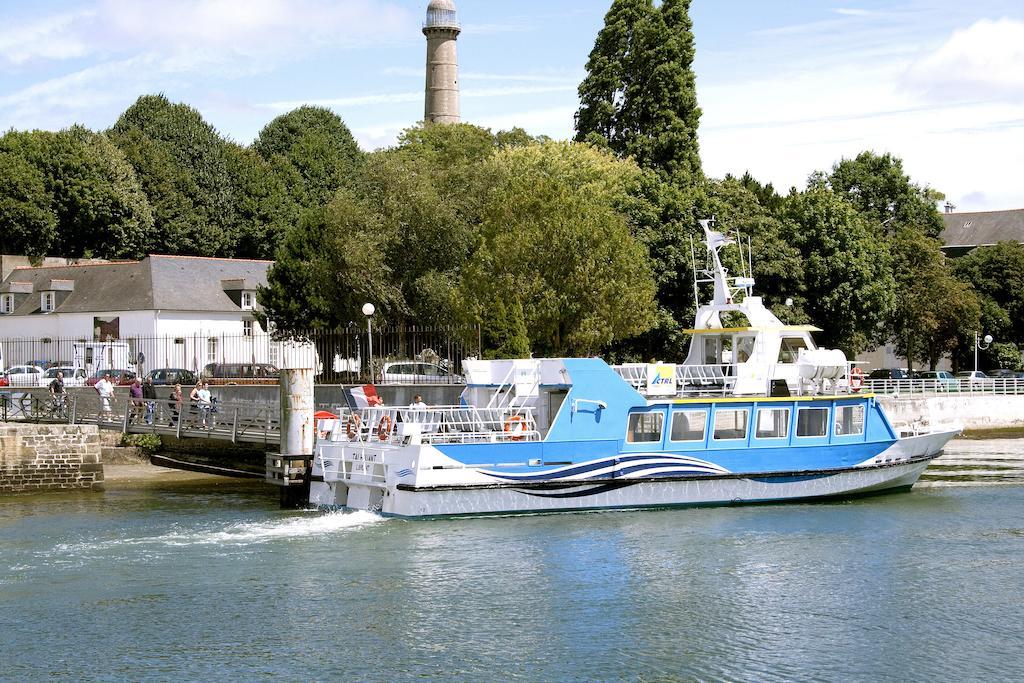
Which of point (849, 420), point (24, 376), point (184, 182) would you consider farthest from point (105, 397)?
point (184, 182)

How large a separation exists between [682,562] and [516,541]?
3.49 meters

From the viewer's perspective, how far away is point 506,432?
2947 cm

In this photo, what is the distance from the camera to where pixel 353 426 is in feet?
98.9

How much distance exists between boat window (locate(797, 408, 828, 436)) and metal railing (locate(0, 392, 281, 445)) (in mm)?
12612

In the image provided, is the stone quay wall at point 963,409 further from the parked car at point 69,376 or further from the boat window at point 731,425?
the parked car at point 69,376

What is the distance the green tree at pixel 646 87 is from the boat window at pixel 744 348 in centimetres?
3638

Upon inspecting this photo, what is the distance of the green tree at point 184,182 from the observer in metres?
82.6

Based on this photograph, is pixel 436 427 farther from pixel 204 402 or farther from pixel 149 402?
pixel 149 402

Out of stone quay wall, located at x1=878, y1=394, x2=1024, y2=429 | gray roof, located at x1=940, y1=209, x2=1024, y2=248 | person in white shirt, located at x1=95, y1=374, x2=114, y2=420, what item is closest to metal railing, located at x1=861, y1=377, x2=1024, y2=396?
stone quay wall, located at x1=878, y1=394, x2=1024, y2=429

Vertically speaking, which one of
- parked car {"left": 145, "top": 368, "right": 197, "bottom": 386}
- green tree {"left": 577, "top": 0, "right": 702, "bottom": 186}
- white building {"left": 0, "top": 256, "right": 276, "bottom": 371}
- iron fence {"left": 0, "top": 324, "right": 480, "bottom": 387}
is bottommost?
parked car {"left": 145, "top": 368, "right": 197, "bottom": 386}

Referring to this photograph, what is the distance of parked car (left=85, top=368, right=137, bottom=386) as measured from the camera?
1917 inches

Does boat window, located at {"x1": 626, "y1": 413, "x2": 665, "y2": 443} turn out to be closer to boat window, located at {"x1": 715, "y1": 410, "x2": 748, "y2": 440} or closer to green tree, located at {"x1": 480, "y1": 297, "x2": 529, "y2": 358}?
boat window, located at {"x1": 715, "y1": 410, "x2": 748, "y2": 440}

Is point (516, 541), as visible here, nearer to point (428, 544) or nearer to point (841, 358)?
point (428, 544)

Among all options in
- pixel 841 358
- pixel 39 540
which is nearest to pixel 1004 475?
pixel 841 358
